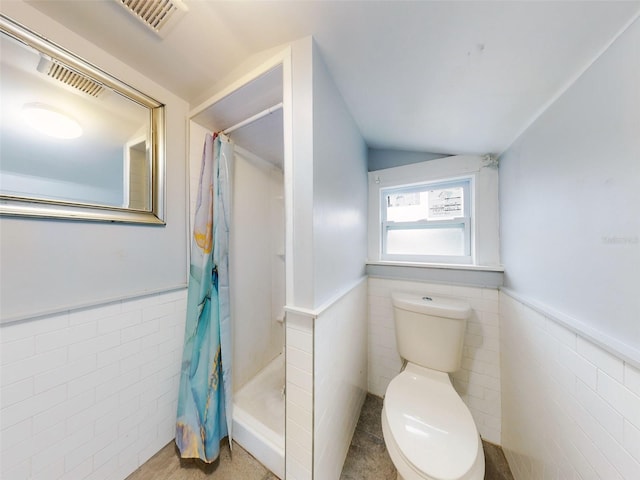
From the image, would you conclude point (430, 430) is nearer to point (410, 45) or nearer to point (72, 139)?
point (410, 45)

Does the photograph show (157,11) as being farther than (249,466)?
No

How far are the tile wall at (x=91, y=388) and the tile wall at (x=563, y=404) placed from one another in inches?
70.0

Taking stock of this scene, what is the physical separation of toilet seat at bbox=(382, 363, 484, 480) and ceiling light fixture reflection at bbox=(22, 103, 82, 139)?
6.19 feet

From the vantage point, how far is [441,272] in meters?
1.35

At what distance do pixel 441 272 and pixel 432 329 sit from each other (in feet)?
1.30

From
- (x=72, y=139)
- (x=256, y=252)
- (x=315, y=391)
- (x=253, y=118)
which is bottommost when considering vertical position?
(x=315, y=391)

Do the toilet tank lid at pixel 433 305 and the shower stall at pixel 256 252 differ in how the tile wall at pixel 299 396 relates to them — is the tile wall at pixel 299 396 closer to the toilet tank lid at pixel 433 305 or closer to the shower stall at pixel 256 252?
the shower stall at pixel 256 252

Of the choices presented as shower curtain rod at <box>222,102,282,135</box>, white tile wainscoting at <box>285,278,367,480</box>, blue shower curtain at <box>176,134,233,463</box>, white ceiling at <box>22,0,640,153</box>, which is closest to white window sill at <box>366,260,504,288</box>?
white tile wainscoting at <box>285,278,367,480</box>

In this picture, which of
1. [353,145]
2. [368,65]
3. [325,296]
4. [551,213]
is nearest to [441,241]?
[551,213]

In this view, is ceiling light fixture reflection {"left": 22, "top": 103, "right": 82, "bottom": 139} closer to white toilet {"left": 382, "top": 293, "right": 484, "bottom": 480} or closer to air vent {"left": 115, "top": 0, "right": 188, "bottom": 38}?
air vent {"left": 115, "top": 0, "right": 188, "bottom": 38}

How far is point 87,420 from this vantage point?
867mm

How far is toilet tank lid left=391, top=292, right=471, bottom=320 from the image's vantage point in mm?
1124

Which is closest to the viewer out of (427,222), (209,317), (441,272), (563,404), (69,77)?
(563,404)

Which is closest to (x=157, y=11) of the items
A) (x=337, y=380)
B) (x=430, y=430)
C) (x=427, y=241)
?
(x=337, y=380)
